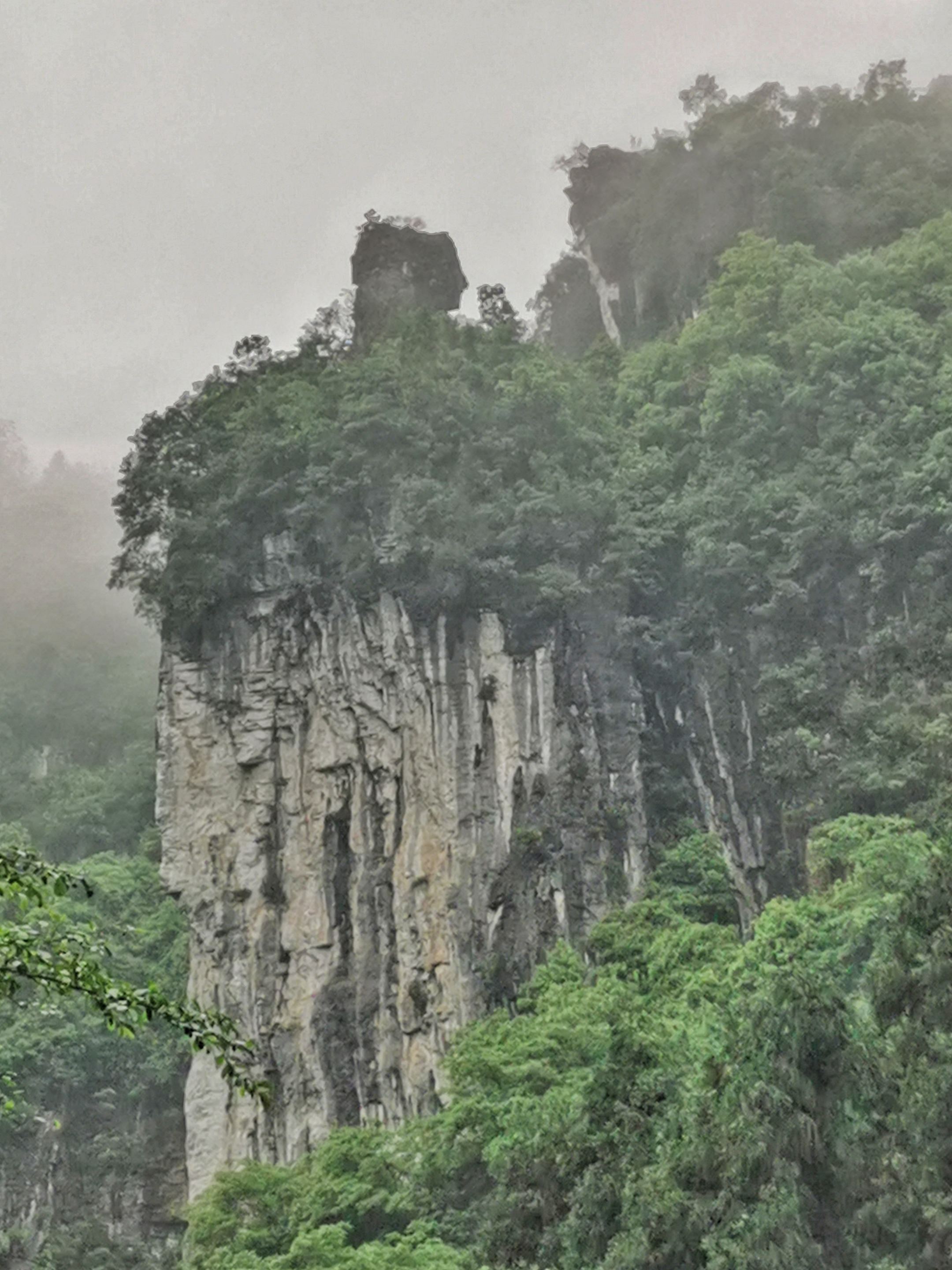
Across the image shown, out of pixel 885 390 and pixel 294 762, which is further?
pixel 294 762

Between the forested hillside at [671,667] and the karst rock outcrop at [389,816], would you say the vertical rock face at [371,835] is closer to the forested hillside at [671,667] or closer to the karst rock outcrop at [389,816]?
the karst rock outcrop at [389,816]

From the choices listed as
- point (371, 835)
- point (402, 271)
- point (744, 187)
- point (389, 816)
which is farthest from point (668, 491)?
point (744, 187)

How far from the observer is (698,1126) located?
423 inches

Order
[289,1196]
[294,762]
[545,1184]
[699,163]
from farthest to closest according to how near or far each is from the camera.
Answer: [699,163] → [294,762] → [289,1196] → [545,1184]

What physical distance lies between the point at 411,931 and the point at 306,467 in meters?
7.05

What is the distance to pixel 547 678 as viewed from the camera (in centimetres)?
1898

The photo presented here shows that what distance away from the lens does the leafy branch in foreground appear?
11.9ft

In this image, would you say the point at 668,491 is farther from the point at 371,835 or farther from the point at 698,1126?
the point at 698,1126

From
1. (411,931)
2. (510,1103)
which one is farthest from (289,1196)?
(411,931)

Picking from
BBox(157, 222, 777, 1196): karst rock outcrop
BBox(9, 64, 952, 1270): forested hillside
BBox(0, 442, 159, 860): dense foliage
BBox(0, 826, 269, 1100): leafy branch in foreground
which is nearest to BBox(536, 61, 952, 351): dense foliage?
BBox(9, 64, 952, 1270): forested hillside

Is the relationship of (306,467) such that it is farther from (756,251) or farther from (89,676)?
(89,676)

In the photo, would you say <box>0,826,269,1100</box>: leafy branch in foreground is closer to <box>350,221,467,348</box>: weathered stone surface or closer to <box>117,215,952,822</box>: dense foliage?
Result: <box>117,215,952,822</box>: dense foliage

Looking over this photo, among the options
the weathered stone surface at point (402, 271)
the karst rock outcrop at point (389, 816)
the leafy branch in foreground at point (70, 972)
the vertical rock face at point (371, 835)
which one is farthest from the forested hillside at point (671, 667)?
the leafy branch in foreground at point (70, 972)

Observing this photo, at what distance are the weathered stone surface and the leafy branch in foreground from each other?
71.9ft
